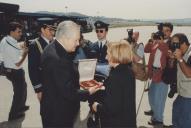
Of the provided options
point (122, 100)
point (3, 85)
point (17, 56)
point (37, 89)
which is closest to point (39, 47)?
point (37, 89)

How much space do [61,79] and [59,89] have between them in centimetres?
14

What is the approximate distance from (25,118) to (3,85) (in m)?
4.31

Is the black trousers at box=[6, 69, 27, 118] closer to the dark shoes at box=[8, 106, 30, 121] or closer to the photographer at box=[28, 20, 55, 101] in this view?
the dark shoes at box=[8, 106, 30, 121]

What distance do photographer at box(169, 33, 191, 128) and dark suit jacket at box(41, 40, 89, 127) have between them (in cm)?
170

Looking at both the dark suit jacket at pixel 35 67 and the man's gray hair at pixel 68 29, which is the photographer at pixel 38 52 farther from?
the man's gray hair at pixel 68 29

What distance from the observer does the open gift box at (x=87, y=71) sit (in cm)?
511

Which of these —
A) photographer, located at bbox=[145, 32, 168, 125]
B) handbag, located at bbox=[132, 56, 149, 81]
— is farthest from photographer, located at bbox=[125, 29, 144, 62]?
photographer, located at bbox=[145, 32, 168, 125]

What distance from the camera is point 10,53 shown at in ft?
22.8

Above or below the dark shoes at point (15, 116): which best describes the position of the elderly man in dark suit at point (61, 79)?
above

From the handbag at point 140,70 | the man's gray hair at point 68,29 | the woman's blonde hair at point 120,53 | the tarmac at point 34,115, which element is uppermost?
the man's gray hair at point 68,29

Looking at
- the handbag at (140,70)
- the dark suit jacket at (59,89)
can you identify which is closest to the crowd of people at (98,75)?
the dark suit jacket at (59,89)

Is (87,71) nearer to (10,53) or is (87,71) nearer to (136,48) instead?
(10,53)

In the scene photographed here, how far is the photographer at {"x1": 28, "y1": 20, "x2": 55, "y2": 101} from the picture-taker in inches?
219

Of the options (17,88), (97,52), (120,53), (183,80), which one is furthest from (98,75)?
(17,88)
